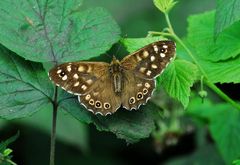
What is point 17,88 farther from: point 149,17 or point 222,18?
point 149,17

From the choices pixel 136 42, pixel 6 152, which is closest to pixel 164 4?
pixel 136 42

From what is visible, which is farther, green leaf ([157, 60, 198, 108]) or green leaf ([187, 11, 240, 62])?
green leaf ([187, 11, 240, 62])

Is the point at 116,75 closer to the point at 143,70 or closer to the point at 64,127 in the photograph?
the point at 143,70

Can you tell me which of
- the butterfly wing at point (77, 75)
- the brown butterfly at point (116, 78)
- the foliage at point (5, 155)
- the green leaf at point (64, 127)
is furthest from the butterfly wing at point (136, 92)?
the green leaf at point (64, 127)

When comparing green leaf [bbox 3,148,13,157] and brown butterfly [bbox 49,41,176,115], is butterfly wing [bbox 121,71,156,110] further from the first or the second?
green leaf [bbox 3,148,13,157]

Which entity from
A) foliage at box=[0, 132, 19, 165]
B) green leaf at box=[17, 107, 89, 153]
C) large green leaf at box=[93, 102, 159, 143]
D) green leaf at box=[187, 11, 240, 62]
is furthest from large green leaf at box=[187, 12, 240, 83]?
green leaf at box=[17, 107, 89, 153]

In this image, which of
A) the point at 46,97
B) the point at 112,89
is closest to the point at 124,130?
the point at 112,89

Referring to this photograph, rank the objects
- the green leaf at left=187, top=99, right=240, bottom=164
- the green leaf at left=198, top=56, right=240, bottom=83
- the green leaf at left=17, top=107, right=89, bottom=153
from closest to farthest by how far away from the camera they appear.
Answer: the green leaf at left=198, top=56, right=240, bottom=83
the green leaf at left=187, top=99, right=240, bottom=164
the green leaf at left=17, top=107, right=89, bottom=153
